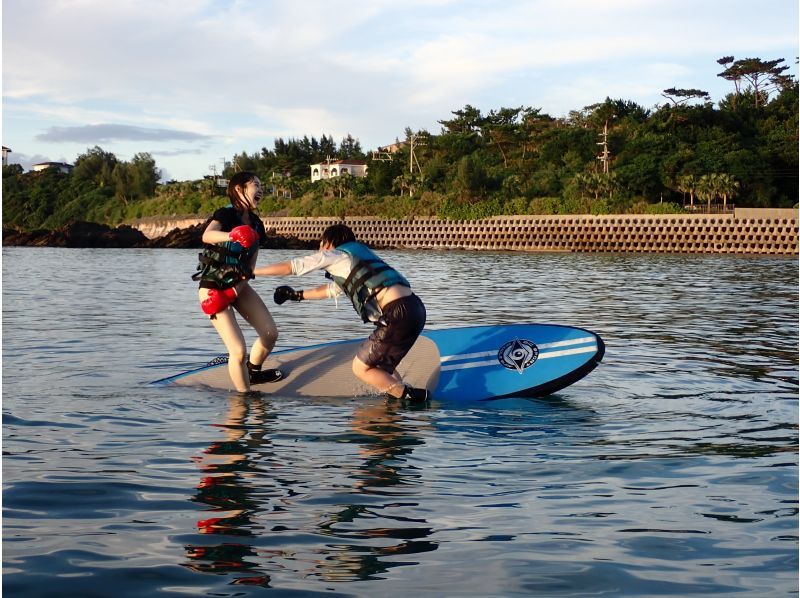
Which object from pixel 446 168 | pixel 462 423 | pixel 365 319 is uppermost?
pixel 446 168

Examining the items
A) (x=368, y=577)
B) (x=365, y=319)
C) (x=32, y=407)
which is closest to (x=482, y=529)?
(x=368, y=577)

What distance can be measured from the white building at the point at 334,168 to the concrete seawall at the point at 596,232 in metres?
42.6

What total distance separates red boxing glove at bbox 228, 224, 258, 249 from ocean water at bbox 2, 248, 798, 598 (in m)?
1.47

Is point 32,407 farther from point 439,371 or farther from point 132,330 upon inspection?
point 132,330

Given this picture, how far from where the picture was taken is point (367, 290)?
812 centimetres

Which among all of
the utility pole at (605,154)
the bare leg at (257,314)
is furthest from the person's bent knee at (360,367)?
the utility pole at (605,154)

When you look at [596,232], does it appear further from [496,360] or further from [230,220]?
[230,220]

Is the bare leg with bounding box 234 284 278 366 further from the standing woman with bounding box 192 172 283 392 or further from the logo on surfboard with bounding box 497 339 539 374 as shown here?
the logo on surfboard with bounding box 497 339 539 374

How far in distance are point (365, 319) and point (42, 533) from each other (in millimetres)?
3887

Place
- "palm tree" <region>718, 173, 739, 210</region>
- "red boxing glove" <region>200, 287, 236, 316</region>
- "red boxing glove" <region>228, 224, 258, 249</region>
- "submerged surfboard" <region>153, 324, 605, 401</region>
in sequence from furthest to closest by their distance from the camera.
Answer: "palm tree" <region>718, 173, 739, 210</region> → "submerged surfboard" <region>153, 324, 605, 401</region> → "red boxing glove" <region>200, 287, 236, 316</region> → "red boxing glove" <region>228, 224, 258, 249</region>

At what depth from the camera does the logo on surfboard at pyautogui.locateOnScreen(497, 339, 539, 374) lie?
367 inches

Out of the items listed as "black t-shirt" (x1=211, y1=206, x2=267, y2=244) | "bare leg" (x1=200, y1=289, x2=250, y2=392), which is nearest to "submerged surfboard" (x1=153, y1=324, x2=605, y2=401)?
"bare leg" (x1=200, y1=289, x2=250, y2=392)

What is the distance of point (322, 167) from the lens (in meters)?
142

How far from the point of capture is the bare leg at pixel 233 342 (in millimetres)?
8723
